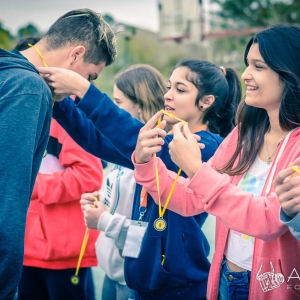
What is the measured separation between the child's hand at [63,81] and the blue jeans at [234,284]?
0.97 m

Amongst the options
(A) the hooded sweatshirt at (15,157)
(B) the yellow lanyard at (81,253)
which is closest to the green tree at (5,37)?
(B) the yellow lanyard at (81,253)

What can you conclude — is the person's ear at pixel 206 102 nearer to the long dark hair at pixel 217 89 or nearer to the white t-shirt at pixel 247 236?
the long dark hair at pixel 217 89

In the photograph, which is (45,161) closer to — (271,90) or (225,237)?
(225,237)

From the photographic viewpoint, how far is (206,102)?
2484 mm

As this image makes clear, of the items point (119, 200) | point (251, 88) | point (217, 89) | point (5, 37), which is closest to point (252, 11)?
point (5, 37)

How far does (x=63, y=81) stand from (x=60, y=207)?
1094 millimetres

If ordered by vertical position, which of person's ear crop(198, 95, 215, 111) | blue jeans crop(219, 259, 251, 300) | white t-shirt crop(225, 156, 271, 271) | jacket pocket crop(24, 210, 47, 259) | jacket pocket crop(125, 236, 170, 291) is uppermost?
person's ear crop(198, 95, 215, 111)

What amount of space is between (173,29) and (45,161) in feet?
53.6

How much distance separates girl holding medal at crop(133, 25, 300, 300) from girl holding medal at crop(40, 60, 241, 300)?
19cm

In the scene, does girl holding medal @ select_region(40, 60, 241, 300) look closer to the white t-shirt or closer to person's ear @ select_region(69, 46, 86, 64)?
person's ear @ select_region(69, 46, 86, 64)

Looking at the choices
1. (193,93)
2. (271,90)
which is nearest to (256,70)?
(271,90)

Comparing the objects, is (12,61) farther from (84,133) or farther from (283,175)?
(283,175)

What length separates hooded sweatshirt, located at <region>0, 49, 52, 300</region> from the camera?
4.86 ft

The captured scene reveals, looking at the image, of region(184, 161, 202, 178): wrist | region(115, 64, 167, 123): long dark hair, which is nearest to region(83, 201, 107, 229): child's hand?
region(115, 64, 167, 123): long dark hair
